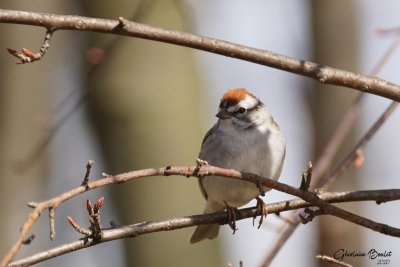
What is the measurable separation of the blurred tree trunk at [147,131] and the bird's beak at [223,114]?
1.53m

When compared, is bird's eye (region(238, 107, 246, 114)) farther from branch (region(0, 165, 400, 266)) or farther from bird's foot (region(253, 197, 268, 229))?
branch (region(0, 165, 400, 266))

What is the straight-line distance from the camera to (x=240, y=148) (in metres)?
4.49

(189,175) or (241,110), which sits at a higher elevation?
(241,110)

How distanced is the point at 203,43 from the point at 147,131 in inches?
138

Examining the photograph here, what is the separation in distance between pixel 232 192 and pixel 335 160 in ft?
5.91

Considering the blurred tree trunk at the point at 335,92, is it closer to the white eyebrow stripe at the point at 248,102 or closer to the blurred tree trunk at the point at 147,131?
the blurred tree trunk at the point at 147,131

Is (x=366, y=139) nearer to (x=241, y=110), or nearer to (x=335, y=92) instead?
(x=241, y=110)

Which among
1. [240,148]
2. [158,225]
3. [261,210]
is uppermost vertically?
[240,148]

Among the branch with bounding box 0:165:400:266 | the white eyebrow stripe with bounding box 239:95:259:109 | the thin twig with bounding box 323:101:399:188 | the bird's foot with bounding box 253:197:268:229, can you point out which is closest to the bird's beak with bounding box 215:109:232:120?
the white eyebrow stripe with bounding box 239:95:259:109

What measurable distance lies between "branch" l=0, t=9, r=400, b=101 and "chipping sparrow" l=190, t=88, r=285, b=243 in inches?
54.2

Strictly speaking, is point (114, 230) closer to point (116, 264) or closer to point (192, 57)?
point (192, 57)

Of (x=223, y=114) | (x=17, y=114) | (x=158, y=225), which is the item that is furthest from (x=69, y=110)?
(x=158, y=225)

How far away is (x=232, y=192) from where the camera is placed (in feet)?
14.8

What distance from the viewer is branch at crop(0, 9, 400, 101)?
107 inches
